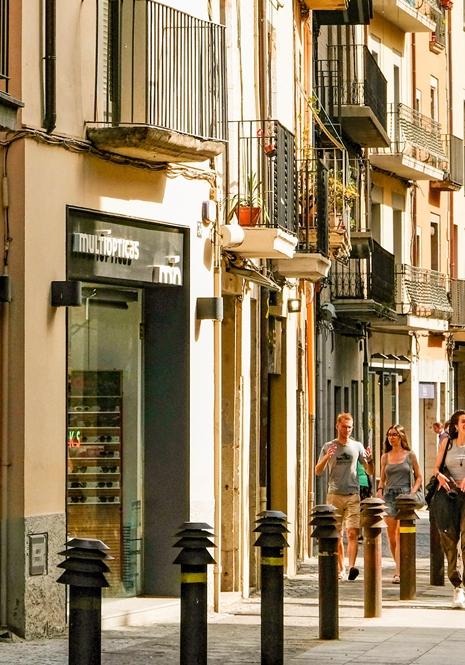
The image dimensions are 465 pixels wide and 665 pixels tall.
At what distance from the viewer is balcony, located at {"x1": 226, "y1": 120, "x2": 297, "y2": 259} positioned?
1973 cm

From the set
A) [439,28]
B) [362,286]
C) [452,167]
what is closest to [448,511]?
[362,286]

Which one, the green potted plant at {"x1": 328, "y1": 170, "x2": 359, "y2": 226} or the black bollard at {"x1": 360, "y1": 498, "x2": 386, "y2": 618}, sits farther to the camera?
the green potted plant at {"x1": 328, "y1": 170, "x2": 359, "y2": 226}

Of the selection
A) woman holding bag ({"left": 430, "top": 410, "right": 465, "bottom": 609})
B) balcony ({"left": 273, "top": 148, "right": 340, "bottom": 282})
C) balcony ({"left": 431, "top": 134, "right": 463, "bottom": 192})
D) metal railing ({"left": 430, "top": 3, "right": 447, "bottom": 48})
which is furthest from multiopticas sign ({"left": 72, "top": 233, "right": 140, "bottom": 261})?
balcony ({"left": 431, "top": 134, "right": 463, "bottom": 192})

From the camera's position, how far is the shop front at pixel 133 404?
16688 mm

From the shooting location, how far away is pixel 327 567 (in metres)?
15.1

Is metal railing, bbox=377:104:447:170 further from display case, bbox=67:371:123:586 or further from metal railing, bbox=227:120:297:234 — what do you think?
display case, bbox=67:371:123:586

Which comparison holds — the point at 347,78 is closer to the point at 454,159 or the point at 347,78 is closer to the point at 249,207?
the point at 454,159

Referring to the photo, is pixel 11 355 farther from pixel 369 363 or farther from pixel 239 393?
pixel 369 363

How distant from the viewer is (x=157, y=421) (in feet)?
58.2

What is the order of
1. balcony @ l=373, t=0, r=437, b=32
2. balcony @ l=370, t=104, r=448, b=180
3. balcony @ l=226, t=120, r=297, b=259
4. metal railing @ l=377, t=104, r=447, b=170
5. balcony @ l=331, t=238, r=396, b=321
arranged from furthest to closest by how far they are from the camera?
metal railing @ l=377, t=104, r=447, b=170
balcony @ l=370, t=104, r=448, b=180
balcony @ l=373, t=0, r=437, b=32
balcony @ l=331, t=238, r=396, b=321
balcony @ l=226, t=120, r=297, b=259

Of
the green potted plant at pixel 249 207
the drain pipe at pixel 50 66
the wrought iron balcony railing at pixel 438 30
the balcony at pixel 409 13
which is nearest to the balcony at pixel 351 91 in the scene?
the balcony at pixel 409 13

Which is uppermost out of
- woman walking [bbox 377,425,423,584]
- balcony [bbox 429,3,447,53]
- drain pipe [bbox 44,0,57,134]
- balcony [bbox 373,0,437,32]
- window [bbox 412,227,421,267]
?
balcony [bbox 429,3,447,53]

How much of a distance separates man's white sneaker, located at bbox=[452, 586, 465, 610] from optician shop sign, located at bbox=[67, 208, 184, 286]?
13.1ft

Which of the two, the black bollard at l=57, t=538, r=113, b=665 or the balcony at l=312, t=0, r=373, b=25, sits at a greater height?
the balcony at l=312, t=0, r=373, b=25
